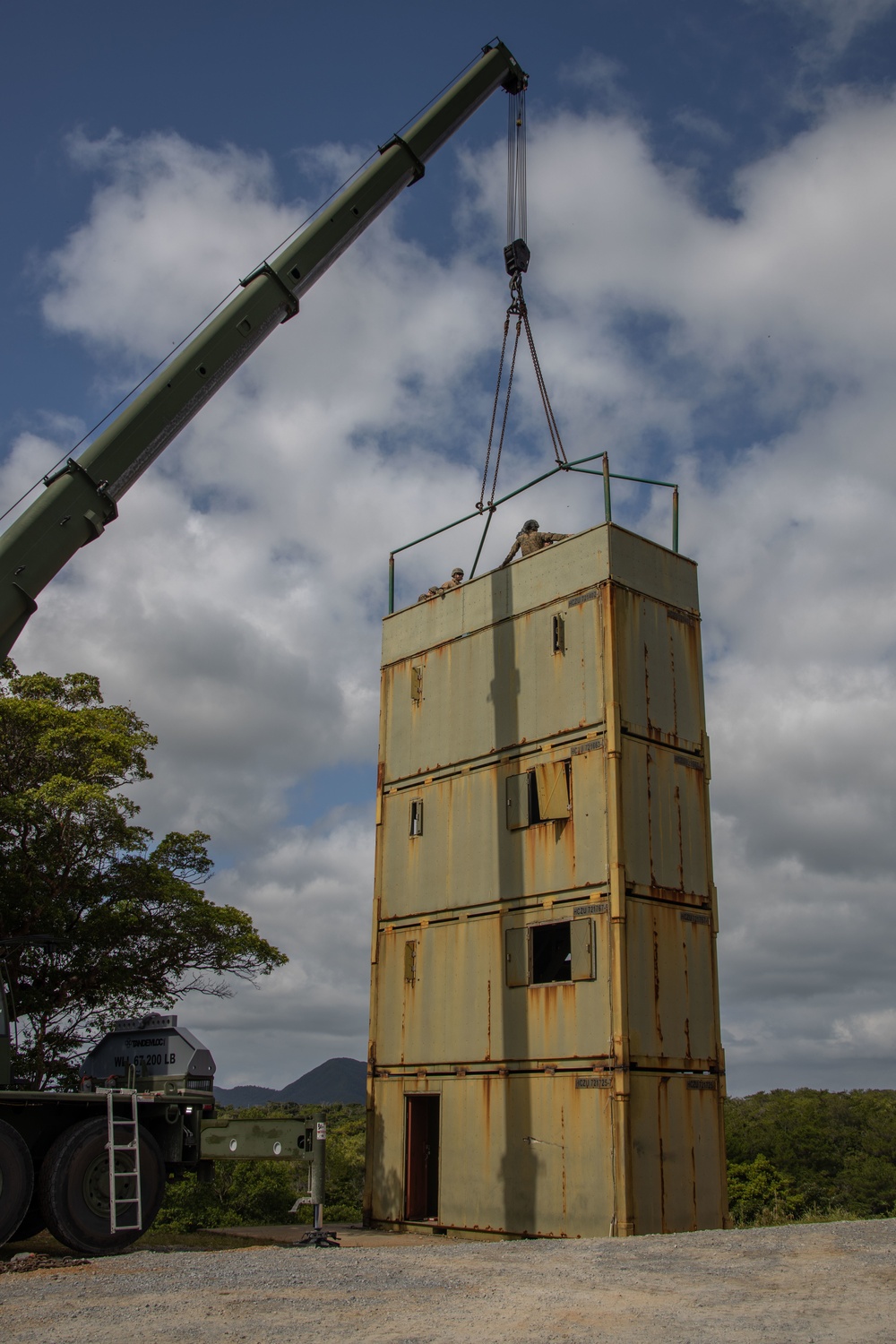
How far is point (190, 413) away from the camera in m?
12.8

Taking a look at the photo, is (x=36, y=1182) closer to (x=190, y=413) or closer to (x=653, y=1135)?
(x=653, y=1135)

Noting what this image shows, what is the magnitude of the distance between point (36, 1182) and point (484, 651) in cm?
887

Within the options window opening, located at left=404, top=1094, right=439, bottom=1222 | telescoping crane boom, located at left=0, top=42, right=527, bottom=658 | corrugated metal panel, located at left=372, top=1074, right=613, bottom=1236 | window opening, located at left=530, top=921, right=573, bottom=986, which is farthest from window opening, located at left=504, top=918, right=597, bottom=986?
telescoping crane boom, located at left=0, top=42, right=527, bottom=658

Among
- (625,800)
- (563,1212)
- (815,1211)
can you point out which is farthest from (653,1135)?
(815,1211)

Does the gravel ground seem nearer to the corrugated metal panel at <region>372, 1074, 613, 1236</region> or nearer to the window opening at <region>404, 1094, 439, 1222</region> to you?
the corrugated metal panel at <region>372, 1074, 613, 1236</region>

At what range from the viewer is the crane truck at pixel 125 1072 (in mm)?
11203

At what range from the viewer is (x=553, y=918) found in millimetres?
14000

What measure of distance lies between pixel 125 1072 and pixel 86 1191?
2261mm

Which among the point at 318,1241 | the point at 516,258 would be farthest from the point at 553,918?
the point at 516,258

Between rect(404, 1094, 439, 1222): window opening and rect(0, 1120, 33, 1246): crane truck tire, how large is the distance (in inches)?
229

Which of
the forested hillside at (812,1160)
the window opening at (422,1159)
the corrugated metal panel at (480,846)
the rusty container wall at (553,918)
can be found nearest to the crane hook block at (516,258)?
the rusty container wall at (553,918)

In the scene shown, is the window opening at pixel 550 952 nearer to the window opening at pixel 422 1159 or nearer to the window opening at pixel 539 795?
the window opening at pixel 539 795

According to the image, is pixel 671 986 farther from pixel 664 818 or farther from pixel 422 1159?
pixel 422 1159

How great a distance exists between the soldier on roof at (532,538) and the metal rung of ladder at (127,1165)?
8875 mm
